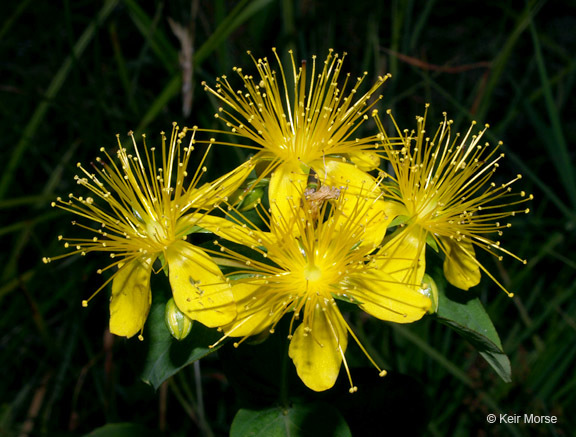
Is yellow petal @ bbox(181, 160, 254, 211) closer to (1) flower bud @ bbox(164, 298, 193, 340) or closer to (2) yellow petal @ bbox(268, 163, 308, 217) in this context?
(2) yellow petal @ bbox(268, 163, 308, 217)

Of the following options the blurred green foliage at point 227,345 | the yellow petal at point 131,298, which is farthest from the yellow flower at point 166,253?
the blurred green foliage at point 227,345

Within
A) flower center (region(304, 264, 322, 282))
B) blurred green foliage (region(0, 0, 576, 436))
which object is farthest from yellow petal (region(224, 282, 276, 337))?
blurred green foliage (region(0, 0, 576, 436))

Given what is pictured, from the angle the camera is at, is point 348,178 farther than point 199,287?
Yes

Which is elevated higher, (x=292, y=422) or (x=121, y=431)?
(x=292, y=422)

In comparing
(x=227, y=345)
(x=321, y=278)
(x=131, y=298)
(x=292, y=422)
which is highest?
(x=321, y=278)

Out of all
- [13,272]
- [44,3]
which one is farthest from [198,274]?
[44,3]

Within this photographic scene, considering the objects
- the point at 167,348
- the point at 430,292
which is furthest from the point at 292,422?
the point at 430,292

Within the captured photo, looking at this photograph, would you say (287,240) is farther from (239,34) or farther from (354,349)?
(239,34)

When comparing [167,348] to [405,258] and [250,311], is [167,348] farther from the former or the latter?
[405,258]
